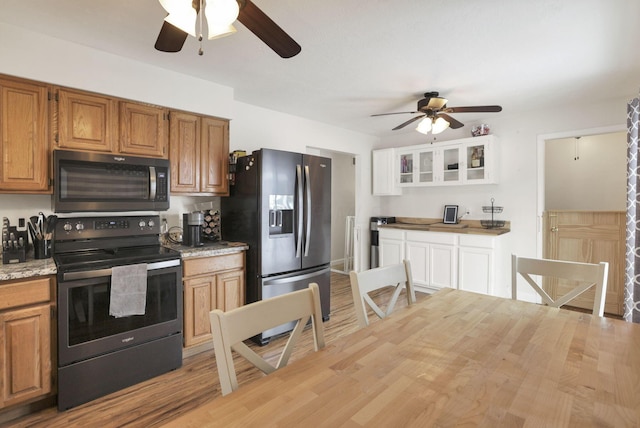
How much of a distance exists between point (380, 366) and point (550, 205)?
506cm

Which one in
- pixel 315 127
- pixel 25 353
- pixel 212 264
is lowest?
pixel 25 353

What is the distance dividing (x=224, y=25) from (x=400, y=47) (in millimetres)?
1432

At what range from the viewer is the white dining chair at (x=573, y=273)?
61.2 inches

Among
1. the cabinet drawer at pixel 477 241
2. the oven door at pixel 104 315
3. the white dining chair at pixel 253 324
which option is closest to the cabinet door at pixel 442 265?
the cabinet drawer at pixel 477 241

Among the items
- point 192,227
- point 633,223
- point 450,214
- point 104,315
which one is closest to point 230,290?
point 192,227

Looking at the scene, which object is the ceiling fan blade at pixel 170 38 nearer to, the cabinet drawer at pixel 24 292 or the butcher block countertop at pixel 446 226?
the cabinet drawer at pixel 24 292

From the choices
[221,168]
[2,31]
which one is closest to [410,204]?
[221,168]

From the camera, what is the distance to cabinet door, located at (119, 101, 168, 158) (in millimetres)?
2424

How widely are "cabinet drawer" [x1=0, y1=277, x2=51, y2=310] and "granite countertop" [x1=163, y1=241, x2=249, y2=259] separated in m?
0.79

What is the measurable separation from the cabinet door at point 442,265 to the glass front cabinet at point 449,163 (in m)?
0.92

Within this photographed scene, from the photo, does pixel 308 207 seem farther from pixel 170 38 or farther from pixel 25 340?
pixel 25 340

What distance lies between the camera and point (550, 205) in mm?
4730

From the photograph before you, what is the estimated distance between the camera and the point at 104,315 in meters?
2.04

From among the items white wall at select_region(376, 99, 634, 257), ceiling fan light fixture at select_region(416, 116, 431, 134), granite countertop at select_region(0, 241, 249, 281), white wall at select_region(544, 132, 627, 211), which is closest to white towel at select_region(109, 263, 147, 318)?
granite countertop at select_region(0, 241, 249, 281)
